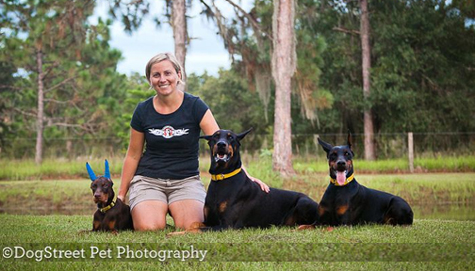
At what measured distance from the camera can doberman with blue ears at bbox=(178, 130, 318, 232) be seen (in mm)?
4906

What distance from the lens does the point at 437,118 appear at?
74.4 feet

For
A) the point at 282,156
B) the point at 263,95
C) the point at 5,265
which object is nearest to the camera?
the point at 5,265

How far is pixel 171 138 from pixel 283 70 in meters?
9.56

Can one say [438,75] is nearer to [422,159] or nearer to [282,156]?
[422,159]

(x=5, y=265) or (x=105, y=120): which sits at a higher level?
(x=105, y=120)

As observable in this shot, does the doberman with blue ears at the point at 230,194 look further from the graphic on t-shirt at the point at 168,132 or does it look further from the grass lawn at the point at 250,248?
the graphic on t-shirt at the point at 168,132

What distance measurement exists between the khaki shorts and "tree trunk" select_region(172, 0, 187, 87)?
30.1 feet

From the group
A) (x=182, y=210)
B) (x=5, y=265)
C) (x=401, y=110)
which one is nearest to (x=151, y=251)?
(x=5, y=265)

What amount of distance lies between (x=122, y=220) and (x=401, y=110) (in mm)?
18999

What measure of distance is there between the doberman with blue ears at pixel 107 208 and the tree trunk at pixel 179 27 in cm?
946

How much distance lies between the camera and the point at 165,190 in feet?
18.2

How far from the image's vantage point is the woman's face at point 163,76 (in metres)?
5.33
